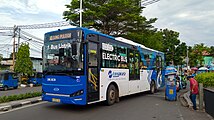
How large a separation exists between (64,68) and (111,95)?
3.00 meters

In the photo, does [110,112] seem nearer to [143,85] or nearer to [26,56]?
[143,85]

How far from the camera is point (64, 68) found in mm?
8492

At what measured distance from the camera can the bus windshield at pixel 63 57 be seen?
27.3 feet

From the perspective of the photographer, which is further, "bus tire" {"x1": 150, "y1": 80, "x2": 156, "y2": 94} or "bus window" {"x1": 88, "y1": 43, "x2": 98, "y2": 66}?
"bus tire" {"x1": 150, "y1": 80, "x2": 156, "y2": 94}

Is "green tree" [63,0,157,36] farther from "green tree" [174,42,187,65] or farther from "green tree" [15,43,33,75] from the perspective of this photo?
"green tree" [174,42,187,65]

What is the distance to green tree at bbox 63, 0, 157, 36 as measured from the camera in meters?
21.4

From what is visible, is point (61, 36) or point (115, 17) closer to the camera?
point (61, 36)

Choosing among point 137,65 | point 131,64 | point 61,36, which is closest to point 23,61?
point 137,65

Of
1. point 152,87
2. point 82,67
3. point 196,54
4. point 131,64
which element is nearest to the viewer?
point 82,67

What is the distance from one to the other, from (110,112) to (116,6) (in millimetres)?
14673

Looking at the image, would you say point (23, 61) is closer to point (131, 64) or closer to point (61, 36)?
point (131, 64)

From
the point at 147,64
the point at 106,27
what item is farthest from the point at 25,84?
the point at 147,64

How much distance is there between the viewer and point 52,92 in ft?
28.9

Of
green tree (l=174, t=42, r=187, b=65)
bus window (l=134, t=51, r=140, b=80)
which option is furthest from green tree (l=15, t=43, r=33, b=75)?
green tree (l=174, t=42, r=187, b=65)
